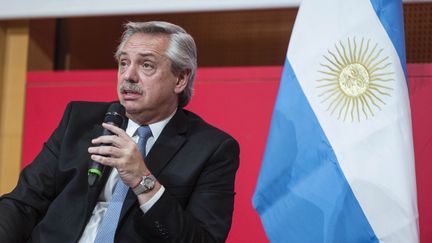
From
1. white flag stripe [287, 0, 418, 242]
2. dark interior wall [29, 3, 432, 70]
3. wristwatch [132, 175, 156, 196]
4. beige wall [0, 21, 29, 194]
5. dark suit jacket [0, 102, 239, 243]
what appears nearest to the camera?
wristwatch [132, 175, 156, 196]

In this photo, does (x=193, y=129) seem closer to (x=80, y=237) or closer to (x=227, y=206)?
(x=227, y=206)

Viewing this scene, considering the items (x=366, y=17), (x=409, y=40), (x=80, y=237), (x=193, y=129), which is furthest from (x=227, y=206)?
(x=409, y=40)

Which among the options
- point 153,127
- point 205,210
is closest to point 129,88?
point 153,127

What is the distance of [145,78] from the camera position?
6.68 ft

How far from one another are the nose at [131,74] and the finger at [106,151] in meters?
0.36

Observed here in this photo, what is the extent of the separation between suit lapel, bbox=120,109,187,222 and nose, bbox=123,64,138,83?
187 millimetres

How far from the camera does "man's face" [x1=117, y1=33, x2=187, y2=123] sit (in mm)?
2006

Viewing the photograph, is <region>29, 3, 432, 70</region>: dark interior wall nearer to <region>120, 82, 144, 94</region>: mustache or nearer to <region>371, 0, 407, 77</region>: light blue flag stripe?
<region>371, 0, 407, 77</region>: light blue flag stripe

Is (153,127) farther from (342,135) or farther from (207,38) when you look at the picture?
(207,38)

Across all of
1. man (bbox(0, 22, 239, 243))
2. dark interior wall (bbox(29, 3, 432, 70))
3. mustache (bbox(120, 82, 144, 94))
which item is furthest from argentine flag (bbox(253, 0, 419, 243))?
dark interior wall (bbox(29, 3, 432, 70))

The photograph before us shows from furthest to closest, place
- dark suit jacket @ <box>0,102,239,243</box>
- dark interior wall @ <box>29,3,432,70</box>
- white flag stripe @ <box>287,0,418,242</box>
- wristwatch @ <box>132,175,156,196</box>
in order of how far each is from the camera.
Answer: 1. dark interior wall @ <box>29,3,432,70</box>
2. white flag stripe @ <box>287,0,418,242</box>
3. dark suit jacket @ <box>0,102,239,243</box>
4. wristwatch @ <box>132,175,156,196</box>

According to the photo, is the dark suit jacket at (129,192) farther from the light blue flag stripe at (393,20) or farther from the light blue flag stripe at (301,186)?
the light blue flag stripe at (393,20)

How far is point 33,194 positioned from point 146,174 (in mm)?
454

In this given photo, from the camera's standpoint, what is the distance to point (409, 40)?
3074 millimetres
